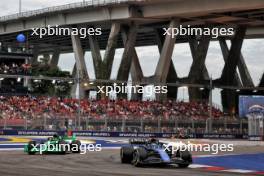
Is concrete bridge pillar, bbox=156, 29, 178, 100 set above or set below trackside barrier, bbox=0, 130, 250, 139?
above

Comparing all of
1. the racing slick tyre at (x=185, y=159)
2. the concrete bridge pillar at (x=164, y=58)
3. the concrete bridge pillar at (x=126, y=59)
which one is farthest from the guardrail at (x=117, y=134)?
the racing slick tyre at (x=185, y=159)

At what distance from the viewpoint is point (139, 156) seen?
20375 mm

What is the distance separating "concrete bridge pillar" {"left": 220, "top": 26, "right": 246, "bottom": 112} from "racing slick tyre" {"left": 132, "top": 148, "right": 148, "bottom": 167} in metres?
53.3

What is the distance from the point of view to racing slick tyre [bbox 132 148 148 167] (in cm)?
2033

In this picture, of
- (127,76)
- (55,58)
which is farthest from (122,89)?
(55,58)

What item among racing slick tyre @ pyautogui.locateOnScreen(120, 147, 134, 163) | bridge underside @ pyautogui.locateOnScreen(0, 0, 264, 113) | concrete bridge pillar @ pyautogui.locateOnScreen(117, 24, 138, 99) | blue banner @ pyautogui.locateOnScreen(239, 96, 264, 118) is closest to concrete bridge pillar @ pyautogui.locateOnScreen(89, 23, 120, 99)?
bridge underside @ pyautogui.locateOnScreen(0, 0, 264, 113)

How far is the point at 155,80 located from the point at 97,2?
37.5ft

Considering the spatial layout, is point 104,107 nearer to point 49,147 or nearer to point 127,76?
point 127,76

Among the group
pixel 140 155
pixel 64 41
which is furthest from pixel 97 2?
pixel 140 155

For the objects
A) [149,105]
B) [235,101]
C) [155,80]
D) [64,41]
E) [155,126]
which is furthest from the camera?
[64,41]

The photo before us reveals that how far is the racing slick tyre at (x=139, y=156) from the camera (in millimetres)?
20328

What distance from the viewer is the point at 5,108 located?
54.2 meters

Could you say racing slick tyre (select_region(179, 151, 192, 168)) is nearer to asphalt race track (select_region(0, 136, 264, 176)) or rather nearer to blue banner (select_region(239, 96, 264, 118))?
asphalt race track (select_region(0, 136, 264, 176))

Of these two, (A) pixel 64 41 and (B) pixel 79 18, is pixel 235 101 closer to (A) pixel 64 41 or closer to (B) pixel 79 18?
(B) pixel 79 18
